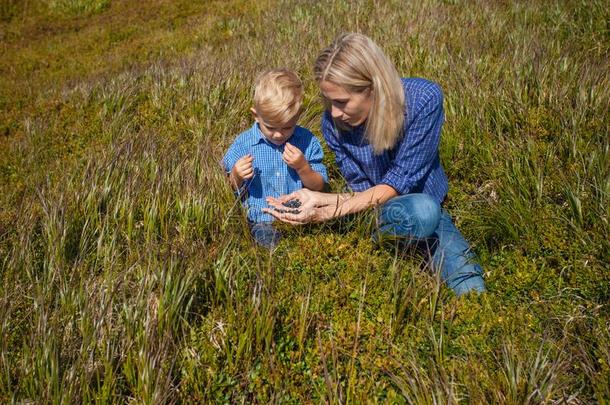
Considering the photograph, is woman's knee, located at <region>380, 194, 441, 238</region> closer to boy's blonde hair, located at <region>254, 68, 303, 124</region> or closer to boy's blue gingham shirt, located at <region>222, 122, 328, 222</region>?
boy's blue gingham shirt, located at <region>222, 122, 328, 222</region>

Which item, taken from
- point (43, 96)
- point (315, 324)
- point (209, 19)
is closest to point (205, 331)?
point (315, 324)

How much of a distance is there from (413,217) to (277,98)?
1071 mm

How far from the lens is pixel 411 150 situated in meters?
2.99

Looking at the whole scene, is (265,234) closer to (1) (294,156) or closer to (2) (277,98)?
(1) (294,156)

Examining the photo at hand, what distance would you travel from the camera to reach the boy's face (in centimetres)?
320

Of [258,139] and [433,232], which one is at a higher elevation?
[258,139]

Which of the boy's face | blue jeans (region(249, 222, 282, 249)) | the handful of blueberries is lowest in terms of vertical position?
blue jeans (region(249, 222, 282, 249))

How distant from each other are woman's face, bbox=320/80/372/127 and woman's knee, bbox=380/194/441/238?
57cm

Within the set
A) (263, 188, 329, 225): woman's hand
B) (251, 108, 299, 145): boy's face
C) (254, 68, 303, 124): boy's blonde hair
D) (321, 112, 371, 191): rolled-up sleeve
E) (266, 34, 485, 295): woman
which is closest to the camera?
(266, 34, 485, 295): woman

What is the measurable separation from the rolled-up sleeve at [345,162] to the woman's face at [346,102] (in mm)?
329

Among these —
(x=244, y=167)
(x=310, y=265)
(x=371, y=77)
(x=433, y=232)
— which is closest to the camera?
(x=310, y=265)

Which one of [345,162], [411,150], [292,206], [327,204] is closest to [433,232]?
[411,150]

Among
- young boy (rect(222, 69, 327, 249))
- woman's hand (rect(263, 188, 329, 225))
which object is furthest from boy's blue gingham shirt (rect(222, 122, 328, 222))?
woman's hand (rect(263, 188, 329, 225))

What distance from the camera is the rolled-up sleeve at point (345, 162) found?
131 inches
